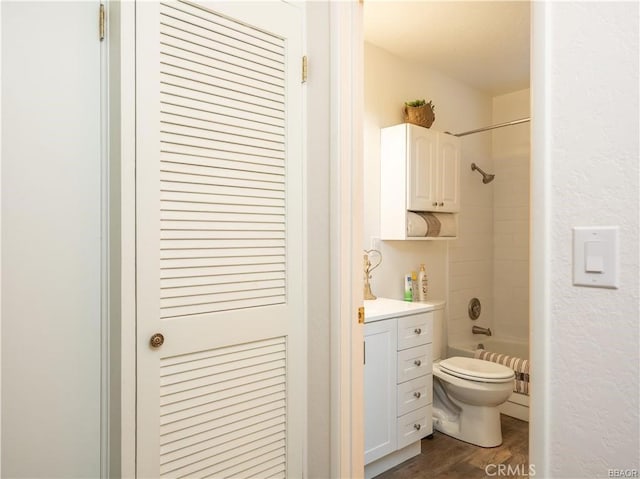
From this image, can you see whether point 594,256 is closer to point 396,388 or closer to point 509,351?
point 396,388

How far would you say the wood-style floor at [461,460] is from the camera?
2230mm

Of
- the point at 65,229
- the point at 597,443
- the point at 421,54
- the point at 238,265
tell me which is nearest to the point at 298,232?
the point at 238,265

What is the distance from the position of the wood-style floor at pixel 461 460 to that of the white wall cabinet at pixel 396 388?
78 millimetres

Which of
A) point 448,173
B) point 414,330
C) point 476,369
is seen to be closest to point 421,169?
point 448,173

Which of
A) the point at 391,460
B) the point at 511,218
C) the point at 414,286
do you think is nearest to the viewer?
the point at 391,460

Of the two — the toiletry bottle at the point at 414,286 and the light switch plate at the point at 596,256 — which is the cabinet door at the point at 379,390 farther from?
the light switch plate at the point at 596,256

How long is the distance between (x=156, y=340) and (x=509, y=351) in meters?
3.23

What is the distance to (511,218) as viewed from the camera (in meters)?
3.69

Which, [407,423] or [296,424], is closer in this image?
[296,424]

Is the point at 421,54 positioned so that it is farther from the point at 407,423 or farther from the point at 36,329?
the point at 36,329

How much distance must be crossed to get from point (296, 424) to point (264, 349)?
0.32 meters

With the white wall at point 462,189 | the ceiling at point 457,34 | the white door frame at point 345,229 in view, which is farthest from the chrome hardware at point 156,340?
the ceiling at point 457,34

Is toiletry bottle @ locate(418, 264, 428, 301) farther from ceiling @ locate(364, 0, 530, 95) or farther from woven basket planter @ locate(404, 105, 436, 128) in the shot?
ceiling @ locate(364, 0, 530, 95)

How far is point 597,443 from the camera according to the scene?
789 millimetres
